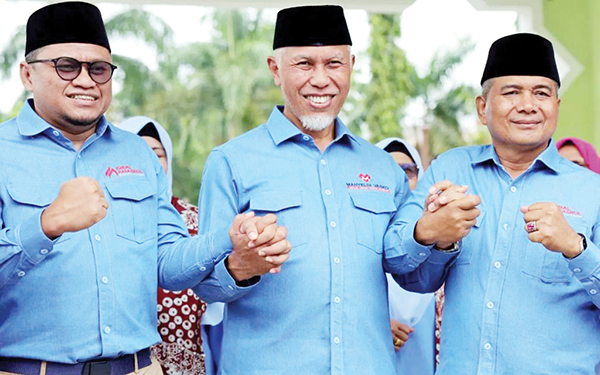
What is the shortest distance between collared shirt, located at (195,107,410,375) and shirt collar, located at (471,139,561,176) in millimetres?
359

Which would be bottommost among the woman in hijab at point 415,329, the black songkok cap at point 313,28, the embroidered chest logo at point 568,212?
the woman in hijab at point 415,329

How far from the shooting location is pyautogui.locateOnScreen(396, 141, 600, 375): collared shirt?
128 inches

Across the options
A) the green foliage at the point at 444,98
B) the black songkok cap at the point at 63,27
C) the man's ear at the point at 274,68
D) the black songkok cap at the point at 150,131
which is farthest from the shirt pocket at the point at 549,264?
the green foliage at the point at 444,98

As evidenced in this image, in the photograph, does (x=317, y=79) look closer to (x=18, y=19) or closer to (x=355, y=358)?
(x=355, y=358)

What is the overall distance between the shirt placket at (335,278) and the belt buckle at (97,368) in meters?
0.76

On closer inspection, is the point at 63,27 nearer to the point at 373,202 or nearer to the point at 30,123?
the point at 30,123

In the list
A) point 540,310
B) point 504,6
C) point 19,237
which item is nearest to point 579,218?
point 540,310

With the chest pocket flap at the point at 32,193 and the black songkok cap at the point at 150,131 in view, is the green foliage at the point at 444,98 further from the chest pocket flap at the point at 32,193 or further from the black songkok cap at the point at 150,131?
the chest pocket flap at the point at 32,193

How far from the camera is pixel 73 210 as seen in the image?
111 inches

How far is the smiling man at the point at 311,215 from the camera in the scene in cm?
329

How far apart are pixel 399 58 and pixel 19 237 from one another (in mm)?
19048

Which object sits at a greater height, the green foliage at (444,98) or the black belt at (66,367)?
the black belt at (66,367)

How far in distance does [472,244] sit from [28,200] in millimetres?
1530

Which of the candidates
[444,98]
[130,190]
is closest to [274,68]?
[130,190]
